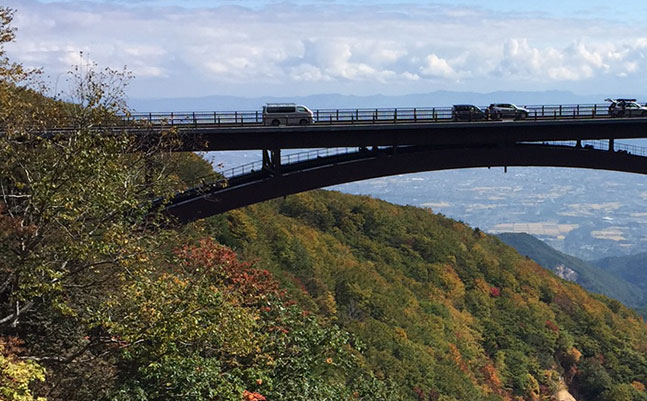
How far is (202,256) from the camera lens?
30.3 metres

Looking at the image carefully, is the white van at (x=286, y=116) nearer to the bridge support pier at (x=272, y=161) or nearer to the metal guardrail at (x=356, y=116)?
the metal guardrail at (x=356, y=116)

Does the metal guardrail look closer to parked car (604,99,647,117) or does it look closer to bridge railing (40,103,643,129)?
bridge railing (40,103,643,129)

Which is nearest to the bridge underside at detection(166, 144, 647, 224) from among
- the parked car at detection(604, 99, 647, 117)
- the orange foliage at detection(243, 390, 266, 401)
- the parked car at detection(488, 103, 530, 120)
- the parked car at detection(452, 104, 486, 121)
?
the parked car at detection(452, 104, 486, 121)

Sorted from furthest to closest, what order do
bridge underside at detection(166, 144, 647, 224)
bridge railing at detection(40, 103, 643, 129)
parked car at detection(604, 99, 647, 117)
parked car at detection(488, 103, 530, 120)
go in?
parked car at detection(604, 99, 647, 117)
parked car at detection(488, 103, 530, 120)
bridge railing at detection(40, 103, 643, 129)
bridge underside at detection(166, 144, 647, 224)

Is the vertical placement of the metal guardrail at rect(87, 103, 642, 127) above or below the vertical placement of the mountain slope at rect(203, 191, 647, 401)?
above

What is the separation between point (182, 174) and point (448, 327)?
31.0m

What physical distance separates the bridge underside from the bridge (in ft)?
0.19

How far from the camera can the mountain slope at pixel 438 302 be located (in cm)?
5922

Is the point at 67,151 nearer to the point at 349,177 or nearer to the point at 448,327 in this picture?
the point at 349,177

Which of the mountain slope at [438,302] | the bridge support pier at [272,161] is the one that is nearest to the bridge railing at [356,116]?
the bridge support pier at [272,161]

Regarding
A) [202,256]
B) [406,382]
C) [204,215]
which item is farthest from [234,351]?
[406,382]

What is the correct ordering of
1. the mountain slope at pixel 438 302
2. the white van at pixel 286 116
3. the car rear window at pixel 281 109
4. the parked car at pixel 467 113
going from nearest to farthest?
1. the white van at pixel 286 116
2. the car rear window at pixel 281 109
3. the parked car at pixel 467 113
4. the mountain slope at pixel 438 302

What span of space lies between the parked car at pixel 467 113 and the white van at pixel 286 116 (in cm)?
876

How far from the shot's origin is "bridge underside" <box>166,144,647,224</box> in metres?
38.7
